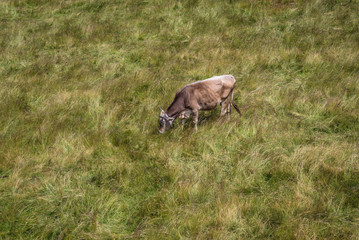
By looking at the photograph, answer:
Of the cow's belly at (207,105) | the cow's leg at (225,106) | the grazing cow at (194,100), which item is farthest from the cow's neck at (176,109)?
the cow's leg at (225,106)

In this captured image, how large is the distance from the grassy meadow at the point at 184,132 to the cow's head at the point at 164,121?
0.14 meters

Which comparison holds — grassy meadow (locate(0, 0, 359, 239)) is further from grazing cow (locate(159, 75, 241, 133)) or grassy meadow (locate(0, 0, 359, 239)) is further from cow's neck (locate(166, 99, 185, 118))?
cow's neck (locate(166, 99, 185, 118))

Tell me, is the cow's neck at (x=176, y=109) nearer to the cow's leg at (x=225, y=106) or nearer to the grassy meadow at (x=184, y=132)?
the grassy meadow at (x=184, y=132)

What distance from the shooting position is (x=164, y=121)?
5691 mm

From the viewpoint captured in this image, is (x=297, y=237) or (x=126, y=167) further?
(x=126, y=167)

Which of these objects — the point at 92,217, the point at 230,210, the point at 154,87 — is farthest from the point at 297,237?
the point at 154,87

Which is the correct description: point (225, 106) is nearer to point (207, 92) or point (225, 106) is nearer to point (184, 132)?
point (207, 92)

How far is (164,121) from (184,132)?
438mm

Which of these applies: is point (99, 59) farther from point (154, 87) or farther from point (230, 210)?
point (230, 210)

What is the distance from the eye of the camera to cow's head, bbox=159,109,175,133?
568cm

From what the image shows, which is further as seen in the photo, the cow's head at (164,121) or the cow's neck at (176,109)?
the cow's neck at (176,109)

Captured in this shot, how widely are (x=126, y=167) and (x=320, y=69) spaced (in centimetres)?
542

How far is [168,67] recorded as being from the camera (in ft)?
27.1

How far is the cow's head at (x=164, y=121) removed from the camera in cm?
568
